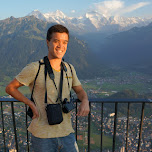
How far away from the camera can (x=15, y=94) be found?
5.70ft

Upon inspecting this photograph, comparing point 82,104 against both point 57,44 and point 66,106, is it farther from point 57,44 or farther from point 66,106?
point 57,44

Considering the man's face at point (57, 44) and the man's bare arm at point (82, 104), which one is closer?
the man's face at point (57, 44)

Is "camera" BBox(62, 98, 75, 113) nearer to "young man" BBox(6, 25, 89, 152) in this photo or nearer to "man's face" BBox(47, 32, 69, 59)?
"young man" BBox(6, 25, 89, 152)

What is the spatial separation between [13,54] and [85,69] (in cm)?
8329

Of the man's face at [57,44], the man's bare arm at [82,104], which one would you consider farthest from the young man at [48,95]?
the man's bare arm at [82,104]

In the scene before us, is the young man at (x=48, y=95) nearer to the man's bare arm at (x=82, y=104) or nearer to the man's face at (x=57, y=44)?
the man's face at (x=57, y=44)

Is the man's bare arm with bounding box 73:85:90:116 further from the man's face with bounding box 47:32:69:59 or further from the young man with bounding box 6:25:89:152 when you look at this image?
the man's face with bounding box 47:32:69:59

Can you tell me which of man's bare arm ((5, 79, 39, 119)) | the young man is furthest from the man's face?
man's bare arm ((5, 79, 39, 119))

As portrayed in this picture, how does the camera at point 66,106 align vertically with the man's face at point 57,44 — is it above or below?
below

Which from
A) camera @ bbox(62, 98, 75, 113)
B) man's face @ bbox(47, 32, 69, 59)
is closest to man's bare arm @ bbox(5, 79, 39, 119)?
camera @ bbox(62, 98, 75, 113)

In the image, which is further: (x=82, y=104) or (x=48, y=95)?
(x=82, y=104)

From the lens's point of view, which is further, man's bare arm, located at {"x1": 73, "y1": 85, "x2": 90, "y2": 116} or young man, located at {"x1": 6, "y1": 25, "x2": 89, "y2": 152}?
man's bare arm, located at {"x1": 73, "y1": 85, "x2": 90, "y2": 116}

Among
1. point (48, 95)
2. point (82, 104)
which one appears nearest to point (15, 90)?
point (48, 95)

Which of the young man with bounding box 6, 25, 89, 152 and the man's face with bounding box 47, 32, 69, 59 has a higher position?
the man's face with bounding box 47, 32, 69, 59
